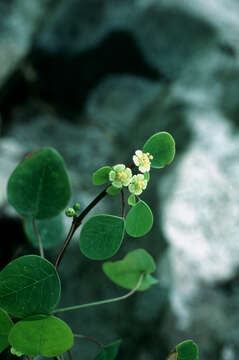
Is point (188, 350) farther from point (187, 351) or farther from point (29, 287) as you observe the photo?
point (29, 287)

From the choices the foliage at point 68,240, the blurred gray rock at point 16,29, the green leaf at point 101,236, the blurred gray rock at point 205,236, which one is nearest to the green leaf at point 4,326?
the foliage at point 68,240

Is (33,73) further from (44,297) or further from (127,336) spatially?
(44,297)

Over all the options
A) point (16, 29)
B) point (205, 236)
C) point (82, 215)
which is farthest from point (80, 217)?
point (16, 29)

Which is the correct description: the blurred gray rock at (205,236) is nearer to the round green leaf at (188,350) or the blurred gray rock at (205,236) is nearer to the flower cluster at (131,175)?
the round green leaf at (188,350)

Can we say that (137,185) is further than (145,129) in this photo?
No

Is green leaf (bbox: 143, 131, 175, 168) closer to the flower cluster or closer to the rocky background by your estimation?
the flower cluster

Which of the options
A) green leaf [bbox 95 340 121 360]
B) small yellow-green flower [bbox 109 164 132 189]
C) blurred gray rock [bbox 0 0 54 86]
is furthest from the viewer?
blurred gray rock [bbox 0 0 54 86]

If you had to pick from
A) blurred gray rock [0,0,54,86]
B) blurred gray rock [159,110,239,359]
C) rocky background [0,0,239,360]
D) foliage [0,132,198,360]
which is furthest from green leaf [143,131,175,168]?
blurred gray rock [0,0,54,86]
